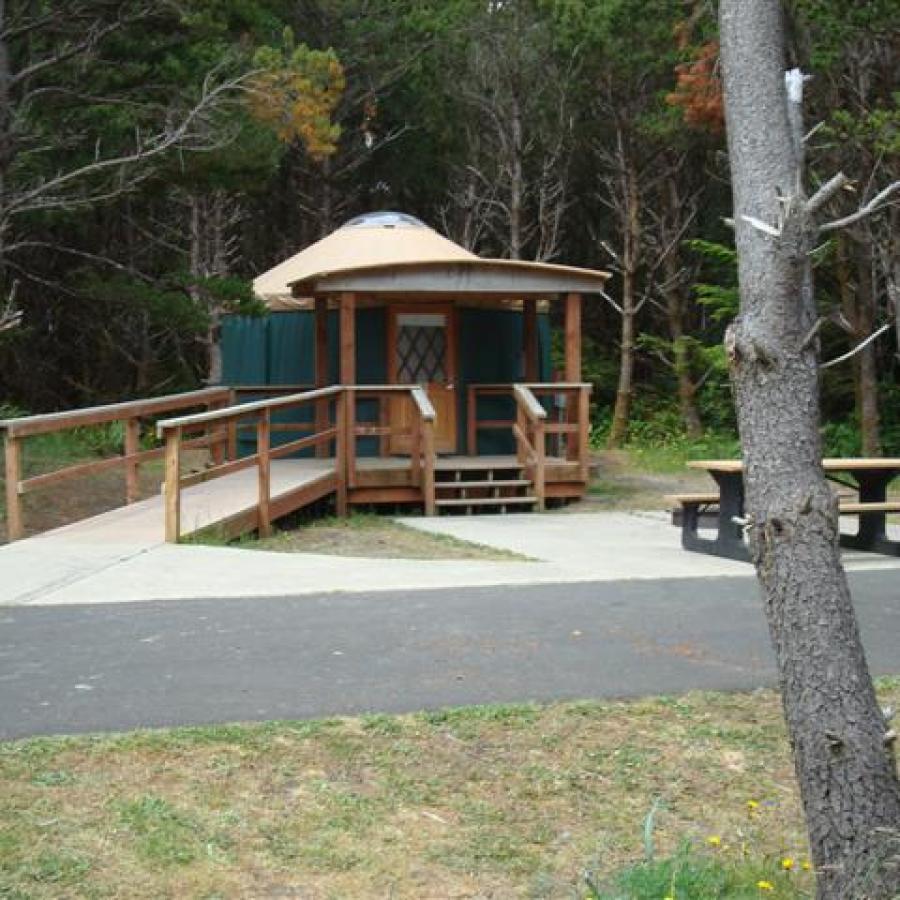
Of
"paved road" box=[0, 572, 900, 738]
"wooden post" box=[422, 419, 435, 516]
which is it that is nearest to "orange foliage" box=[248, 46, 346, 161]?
"wooden post" box=[422, 419, 435, 516]

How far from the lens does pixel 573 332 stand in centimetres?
1548

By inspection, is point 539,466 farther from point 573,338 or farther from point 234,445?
point 234,445

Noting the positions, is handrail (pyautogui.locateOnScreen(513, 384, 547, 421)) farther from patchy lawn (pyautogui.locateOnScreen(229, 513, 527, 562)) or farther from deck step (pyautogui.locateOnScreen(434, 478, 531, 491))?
patchy lawn (pyautogui.locateOnScreen(229, 513, 527, 562))

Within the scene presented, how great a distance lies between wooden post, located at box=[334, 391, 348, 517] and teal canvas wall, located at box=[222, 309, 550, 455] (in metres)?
2.35

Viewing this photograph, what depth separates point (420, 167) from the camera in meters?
28.4

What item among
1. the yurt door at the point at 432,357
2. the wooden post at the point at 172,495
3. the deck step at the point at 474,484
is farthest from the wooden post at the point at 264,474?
the yurt door at the point at 432,357

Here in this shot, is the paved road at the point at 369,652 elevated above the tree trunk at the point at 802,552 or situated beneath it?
situated beneath

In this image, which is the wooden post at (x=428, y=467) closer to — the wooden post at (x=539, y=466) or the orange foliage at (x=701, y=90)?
the wooden post at (x=539, y=466)

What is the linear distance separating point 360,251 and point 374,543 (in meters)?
6.78

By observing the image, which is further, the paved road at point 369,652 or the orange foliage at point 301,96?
the orange foliage at point 301,96

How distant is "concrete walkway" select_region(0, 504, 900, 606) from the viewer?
25.9 feet

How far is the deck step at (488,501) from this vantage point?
1423 cm

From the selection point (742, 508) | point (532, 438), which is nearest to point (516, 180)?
point (532, 438)

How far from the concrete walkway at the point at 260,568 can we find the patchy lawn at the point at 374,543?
0.34 meters
